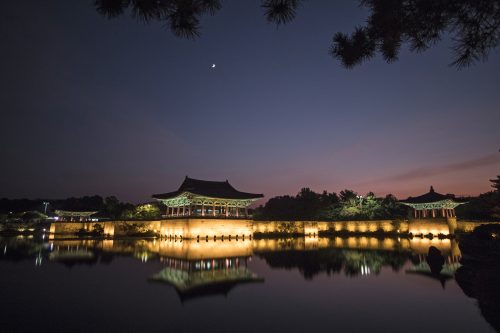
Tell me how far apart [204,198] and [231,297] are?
23.0 metres

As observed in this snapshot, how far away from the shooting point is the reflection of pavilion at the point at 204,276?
1065 centimetres

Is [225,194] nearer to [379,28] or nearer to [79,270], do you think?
[79,270]

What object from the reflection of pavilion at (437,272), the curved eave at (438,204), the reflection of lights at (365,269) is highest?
the curved eave at (438,204)

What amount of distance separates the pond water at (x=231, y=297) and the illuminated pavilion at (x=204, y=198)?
604 inches

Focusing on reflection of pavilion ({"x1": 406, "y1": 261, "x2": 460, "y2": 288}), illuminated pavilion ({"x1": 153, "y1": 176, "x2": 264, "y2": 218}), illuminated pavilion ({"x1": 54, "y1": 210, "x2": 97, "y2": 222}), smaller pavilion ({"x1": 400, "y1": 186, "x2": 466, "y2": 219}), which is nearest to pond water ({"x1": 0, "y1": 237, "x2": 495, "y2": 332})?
reflection of pavilion ({"x1": 406, "y1": 261, "x2": 460, "y2": 288})

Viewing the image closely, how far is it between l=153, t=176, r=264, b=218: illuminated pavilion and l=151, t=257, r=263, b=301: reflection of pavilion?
14761 millimetres

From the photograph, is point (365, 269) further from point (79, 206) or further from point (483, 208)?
point (79, 206)

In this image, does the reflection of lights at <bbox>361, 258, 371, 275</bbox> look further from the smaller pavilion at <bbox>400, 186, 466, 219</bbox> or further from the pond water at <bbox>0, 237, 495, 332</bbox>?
the smaller pavilion at <bbox>400, 186, 466, 219</bbox>

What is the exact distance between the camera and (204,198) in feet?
106

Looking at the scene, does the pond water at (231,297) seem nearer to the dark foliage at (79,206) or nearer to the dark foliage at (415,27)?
the dark foliage at (415,27)

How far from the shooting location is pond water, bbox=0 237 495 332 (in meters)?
7.09

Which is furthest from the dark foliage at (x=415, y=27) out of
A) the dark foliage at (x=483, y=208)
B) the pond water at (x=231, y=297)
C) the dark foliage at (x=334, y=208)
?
the dark foliage at (x=334, y=208)

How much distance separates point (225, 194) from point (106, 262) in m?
19.2

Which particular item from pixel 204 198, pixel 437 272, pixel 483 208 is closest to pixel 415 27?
pixel 437 272
